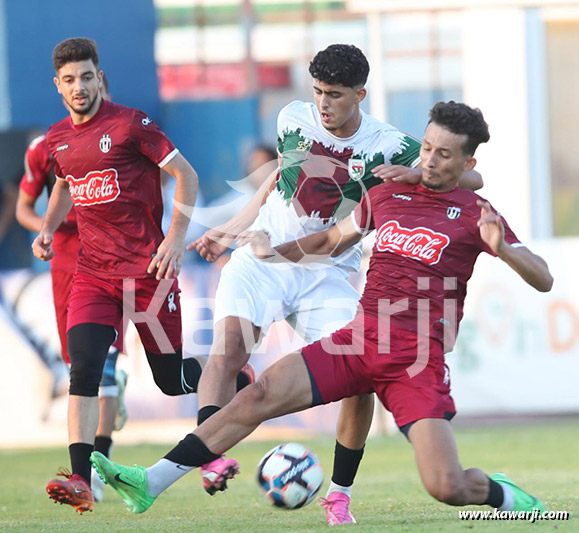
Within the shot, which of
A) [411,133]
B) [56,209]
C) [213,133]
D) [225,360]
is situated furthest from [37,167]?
[213,133]

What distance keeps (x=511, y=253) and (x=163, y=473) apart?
188 cm

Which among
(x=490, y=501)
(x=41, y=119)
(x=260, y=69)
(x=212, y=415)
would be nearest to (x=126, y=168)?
(x=212, y=415)

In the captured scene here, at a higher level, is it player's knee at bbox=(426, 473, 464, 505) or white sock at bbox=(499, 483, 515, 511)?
player's knee at bbox=(426, 473, 464, 505)

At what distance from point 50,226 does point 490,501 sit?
3131mm

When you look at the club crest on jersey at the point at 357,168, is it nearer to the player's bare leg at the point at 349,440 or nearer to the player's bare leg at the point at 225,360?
the player's bare leg at the point at 225,360

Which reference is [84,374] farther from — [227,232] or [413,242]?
[413,242]

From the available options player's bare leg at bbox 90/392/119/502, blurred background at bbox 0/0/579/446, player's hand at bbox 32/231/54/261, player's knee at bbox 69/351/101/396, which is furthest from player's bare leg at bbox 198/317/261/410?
blurred background at bbox 0/0/579/446

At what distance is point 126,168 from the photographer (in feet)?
22.2

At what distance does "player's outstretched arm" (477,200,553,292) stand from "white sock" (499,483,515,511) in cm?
95

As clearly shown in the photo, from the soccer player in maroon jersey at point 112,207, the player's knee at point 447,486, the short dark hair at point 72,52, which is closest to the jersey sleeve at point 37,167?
the soccer player in maroon jersey at point 112,207

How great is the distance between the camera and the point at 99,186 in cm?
673

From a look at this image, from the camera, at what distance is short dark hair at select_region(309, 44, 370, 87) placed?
6125 millimetres

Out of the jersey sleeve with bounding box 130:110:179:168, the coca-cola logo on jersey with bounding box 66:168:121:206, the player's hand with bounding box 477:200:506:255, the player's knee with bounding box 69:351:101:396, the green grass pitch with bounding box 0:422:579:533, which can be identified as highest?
the jersey sleeve with bounding box 130:110:179:168

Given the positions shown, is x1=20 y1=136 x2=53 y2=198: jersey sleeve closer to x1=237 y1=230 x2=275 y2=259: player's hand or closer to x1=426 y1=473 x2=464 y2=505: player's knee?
x1=237 y1=230 x2=275 y2=259: player's hand
